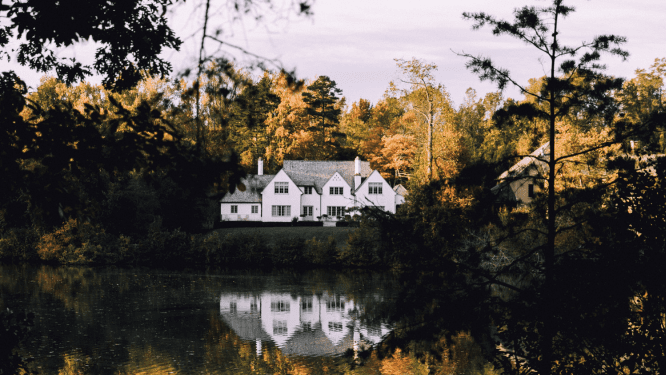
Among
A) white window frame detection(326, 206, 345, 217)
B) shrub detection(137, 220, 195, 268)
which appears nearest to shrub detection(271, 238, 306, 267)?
shrub detection(137, 220, 195, 268)

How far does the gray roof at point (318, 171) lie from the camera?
2224 inches

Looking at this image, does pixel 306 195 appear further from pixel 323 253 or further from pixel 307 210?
pixel 323 253

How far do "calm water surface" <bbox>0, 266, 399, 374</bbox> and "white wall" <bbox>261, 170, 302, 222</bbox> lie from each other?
18564mm

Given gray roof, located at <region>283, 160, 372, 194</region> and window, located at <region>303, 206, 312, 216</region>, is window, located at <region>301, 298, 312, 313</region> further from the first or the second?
gray roof, located at <region>283, 160, 372, 194</region>

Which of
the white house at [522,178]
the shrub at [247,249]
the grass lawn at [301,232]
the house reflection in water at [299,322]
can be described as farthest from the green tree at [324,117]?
the white house at [522,178]

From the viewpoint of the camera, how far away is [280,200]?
2172 inches

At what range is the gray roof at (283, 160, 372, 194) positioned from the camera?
2224 inches

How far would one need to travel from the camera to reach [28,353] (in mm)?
17250

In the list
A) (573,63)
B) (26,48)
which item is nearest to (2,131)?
(26,48)

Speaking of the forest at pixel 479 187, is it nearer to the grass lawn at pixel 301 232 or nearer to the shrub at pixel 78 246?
the grass lawn at pixel 301 232

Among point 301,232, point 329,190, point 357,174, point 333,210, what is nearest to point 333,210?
point 333,210

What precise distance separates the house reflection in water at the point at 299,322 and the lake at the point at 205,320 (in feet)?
0.14

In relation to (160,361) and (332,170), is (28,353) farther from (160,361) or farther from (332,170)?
(332,170)

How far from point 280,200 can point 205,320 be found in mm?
32436
